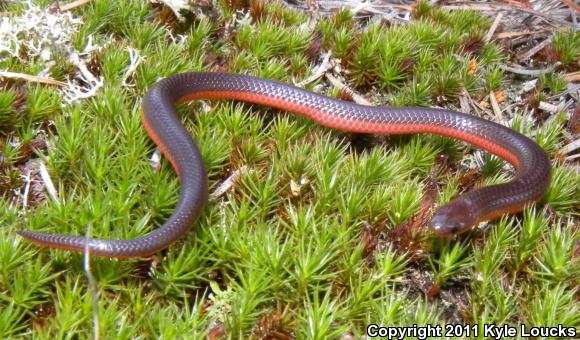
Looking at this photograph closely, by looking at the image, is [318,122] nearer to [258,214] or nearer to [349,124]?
[349,124]

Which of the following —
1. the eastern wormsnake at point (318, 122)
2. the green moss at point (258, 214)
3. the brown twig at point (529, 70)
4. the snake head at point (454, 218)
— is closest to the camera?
the green moss at point (258, 214)

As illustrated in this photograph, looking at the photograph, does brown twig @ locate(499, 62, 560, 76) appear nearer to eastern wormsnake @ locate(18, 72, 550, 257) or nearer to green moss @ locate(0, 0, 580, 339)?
green moss @ locate(0, 0, 580, 339)

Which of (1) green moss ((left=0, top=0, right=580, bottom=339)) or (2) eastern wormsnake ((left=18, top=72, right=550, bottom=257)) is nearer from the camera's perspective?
(1) green moss ((left=0, top=0, right=580, bottom=339))

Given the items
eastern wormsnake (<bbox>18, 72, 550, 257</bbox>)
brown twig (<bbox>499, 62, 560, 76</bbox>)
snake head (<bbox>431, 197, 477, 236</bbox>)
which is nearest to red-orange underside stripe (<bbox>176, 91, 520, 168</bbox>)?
eastern wormsnake (<bbox>18, 72, 550, 257</bbox>)

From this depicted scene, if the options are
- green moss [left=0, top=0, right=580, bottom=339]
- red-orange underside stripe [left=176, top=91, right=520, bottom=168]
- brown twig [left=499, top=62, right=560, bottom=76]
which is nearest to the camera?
green moss [left=0, top=0, right=580, bottom=339]

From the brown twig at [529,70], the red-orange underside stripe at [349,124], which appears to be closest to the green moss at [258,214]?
the red-orange underside stripe at [349,124]

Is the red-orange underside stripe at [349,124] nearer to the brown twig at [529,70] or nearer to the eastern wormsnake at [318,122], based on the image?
the eastern wormsnake at [318,122]

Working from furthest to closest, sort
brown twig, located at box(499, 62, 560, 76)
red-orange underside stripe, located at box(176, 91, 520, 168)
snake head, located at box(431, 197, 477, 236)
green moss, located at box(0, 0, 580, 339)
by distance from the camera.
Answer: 1. brown twig, located at box(499, 62, 560, 76)
2. red-orange underside stripe, located at box(176, 91, 520, 168)
3. snake head, located at box(431, 197, 477, 236)
4. green moss, located at box(0, 0, 580, 339)

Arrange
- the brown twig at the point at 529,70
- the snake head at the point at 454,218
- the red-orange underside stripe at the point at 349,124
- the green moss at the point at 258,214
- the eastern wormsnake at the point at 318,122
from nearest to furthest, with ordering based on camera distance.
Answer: the green moss at the point at 258,214 → the eastern wormsnake at the point at 318,122 → the snake head at the point at 454,218 → the red-orange underside stripe at the point at 349,124 → the brown twig at the point at 529,70
